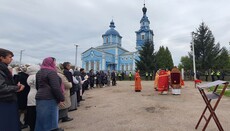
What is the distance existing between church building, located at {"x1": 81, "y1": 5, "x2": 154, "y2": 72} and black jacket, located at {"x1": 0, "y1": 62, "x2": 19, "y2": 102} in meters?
51.3

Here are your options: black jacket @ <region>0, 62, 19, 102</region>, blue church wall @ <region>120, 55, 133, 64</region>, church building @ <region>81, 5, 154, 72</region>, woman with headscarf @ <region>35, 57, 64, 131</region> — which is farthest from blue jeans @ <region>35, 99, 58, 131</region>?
blue church wall @ <region>120, 55, 133, 64</region>

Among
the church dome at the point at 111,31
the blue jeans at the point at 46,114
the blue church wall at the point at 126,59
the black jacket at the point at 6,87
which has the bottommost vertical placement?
the blue jeans at the point at 46,114

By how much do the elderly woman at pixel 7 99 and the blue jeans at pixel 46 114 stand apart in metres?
0.48

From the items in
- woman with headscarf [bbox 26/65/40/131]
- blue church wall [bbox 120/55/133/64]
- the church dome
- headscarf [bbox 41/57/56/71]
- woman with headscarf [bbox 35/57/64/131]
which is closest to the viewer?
woman with headscarf [bbox 35/57/64/131]

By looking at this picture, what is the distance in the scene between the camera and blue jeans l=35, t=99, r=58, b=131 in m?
3.81

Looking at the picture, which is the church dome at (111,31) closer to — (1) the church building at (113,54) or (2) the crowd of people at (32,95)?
(1) the church building at (113,54)

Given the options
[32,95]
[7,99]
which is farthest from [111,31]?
[7,99]

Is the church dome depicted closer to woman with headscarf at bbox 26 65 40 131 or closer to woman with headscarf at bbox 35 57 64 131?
woman with headscarf at bbox 26 65 40 131

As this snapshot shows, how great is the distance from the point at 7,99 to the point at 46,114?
86cm

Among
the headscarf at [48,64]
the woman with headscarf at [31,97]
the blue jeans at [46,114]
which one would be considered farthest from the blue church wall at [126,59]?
the blue jeans at [46,114]

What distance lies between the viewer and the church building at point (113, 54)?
56.0m

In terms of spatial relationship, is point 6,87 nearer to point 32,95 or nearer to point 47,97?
point 47,97

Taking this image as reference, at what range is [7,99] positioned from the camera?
3.23 meters

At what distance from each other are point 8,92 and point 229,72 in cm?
3104
